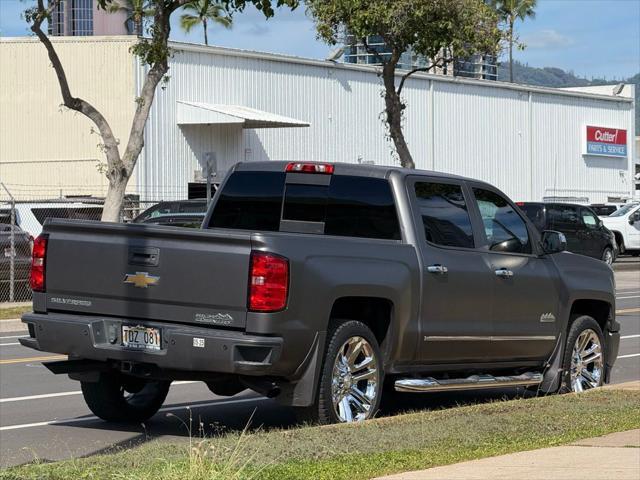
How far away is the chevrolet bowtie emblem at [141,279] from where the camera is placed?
377 inches

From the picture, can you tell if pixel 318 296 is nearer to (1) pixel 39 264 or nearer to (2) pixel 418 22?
(1) pixel 39 264

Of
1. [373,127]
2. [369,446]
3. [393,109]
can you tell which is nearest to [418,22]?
[393,109]

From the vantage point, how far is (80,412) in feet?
38.4

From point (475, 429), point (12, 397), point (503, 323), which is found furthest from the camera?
point (12, 397)


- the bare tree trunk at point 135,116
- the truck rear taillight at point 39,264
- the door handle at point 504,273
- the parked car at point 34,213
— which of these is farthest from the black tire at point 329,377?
the parked car at point 34,213

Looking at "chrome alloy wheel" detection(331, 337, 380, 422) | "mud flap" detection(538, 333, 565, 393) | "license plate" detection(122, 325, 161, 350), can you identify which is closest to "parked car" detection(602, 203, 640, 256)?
"mud flap" detection(538, 333, 565, 393)

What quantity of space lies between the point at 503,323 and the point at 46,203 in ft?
64.0

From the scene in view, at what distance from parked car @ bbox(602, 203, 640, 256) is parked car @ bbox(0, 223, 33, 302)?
24.1 meters

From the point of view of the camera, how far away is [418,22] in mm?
34438

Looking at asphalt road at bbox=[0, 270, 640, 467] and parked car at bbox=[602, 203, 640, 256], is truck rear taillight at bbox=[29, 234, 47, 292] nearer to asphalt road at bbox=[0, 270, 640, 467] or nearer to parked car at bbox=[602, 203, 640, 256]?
asphalt road at bbox=[0, 270, 640, 467]

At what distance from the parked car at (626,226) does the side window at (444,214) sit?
→ 34718 millimetres

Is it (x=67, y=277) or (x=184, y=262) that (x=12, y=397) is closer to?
(x=67, y=277)

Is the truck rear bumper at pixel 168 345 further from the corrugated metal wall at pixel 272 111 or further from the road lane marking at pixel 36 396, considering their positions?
the corrugated metal wall at pixel 272 111

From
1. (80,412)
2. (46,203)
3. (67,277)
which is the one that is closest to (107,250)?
(67,277)
